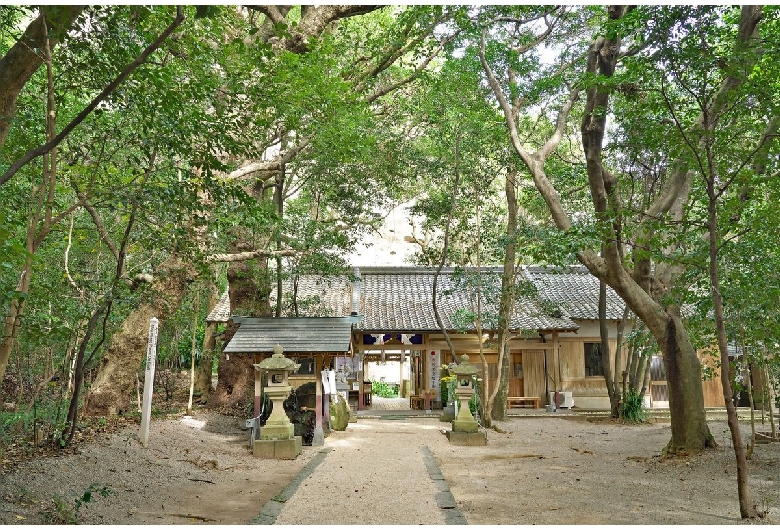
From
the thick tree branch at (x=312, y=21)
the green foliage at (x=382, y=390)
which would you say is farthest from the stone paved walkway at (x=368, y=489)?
the green foliage at (x=382, y=390)

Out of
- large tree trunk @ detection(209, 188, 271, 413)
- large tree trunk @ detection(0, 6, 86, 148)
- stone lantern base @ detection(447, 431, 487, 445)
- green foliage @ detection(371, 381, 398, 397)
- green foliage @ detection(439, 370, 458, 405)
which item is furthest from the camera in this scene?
green foliage @ detection(371, 381, 398, 397)

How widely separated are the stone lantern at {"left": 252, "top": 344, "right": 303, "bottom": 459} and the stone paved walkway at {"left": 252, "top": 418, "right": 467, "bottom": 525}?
1.92 ft

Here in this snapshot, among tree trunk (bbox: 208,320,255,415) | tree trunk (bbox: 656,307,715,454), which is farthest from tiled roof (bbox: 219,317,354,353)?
tree trunk (bbox: 656,307,715,454)

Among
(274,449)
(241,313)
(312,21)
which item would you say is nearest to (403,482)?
(274,449)

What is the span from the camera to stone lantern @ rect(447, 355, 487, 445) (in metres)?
11.6

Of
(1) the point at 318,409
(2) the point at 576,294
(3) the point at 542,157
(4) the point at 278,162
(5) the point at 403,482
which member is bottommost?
(5) the point at 403,482

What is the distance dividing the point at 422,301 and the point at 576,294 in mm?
5912

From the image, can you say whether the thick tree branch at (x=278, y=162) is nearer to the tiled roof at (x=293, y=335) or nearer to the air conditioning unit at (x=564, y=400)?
the tiled roof at (x=293, y=335)

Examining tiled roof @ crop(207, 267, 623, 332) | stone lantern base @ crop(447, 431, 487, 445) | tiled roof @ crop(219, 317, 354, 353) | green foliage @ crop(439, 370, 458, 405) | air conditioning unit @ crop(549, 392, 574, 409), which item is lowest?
stone lantern base @ crop(447, 431, 487, 445)

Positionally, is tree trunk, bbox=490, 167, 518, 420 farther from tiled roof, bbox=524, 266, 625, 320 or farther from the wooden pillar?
the wooden pillar

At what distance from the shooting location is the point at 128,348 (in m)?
11.1

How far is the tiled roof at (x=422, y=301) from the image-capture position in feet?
61.4

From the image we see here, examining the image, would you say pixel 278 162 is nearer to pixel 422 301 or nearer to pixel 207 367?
pixel 207 367

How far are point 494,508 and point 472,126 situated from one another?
9027 millimetres
